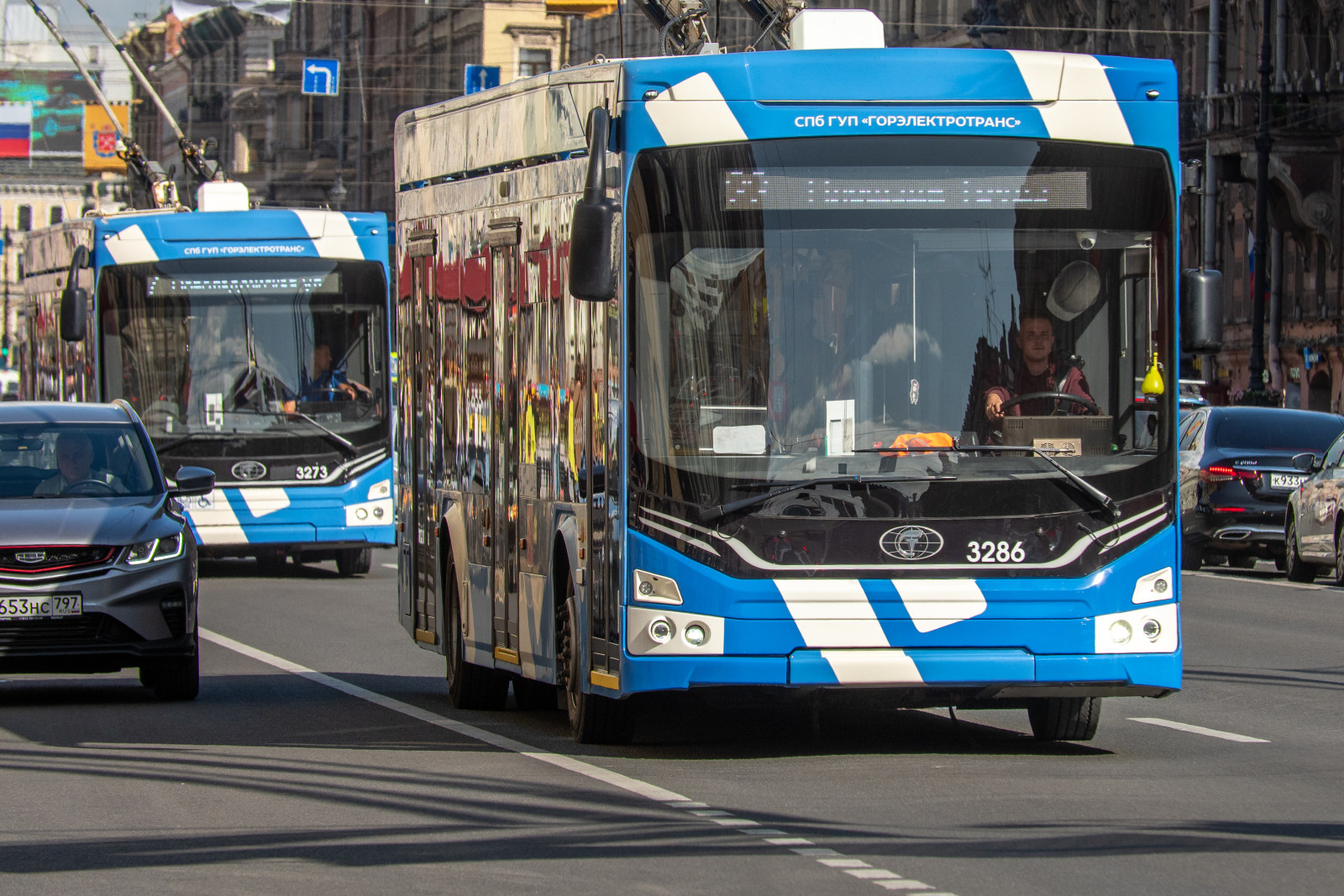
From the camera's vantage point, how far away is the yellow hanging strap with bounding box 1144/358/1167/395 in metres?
10.6

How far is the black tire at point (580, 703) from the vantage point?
11133 millimetres

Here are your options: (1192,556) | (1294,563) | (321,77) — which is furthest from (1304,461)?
(321,77)

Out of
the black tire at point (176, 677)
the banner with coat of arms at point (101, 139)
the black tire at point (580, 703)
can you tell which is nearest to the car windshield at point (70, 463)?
the black tire at point (176, 677)

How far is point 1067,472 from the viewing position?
10445 millimetres

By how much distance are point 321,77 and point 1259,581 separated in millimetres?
40085

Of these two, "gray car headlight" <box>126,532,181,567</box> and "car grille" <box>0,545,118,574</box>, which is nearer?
"car grille" <box>0,545,118,574</box>

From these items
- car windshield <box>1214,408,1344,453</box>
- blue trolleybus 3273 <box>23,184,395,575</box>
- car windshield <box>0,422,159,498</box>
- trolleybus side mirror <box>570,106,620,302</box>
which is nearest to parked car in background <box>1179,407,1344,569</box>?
car windshield <box>1214,408,1344,453</box>

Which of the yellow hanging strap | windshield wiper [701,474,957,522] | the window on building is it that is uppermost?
the window on building

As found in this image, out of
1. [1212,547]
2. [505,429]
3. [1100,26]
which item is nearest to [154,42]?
[1100,26]

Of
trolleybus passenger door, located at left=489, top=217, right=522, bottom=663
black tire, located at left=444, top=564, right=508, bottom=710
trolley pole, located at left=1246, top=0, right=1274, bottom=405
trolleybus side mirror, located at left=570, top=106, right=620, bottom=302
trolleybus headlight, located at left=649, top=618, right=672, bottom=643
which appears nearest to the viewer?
trolleybus side mirror, located at left=570, top=106, right=620, bottom=302

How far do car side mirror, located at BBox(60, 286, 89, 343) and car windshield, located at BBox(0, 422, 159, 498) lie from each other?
9.75 m

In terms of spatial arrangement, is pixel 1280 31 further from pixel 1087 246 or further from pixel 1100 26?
pixel 1087 246

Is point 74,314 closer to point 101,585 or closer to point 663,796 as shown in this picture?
point 101,585

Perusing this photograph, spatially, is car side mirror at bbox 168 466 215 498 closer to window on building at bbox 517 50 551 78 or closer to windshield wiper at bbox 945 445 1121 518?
windshield wiper at bbox 945 445 1121 518
